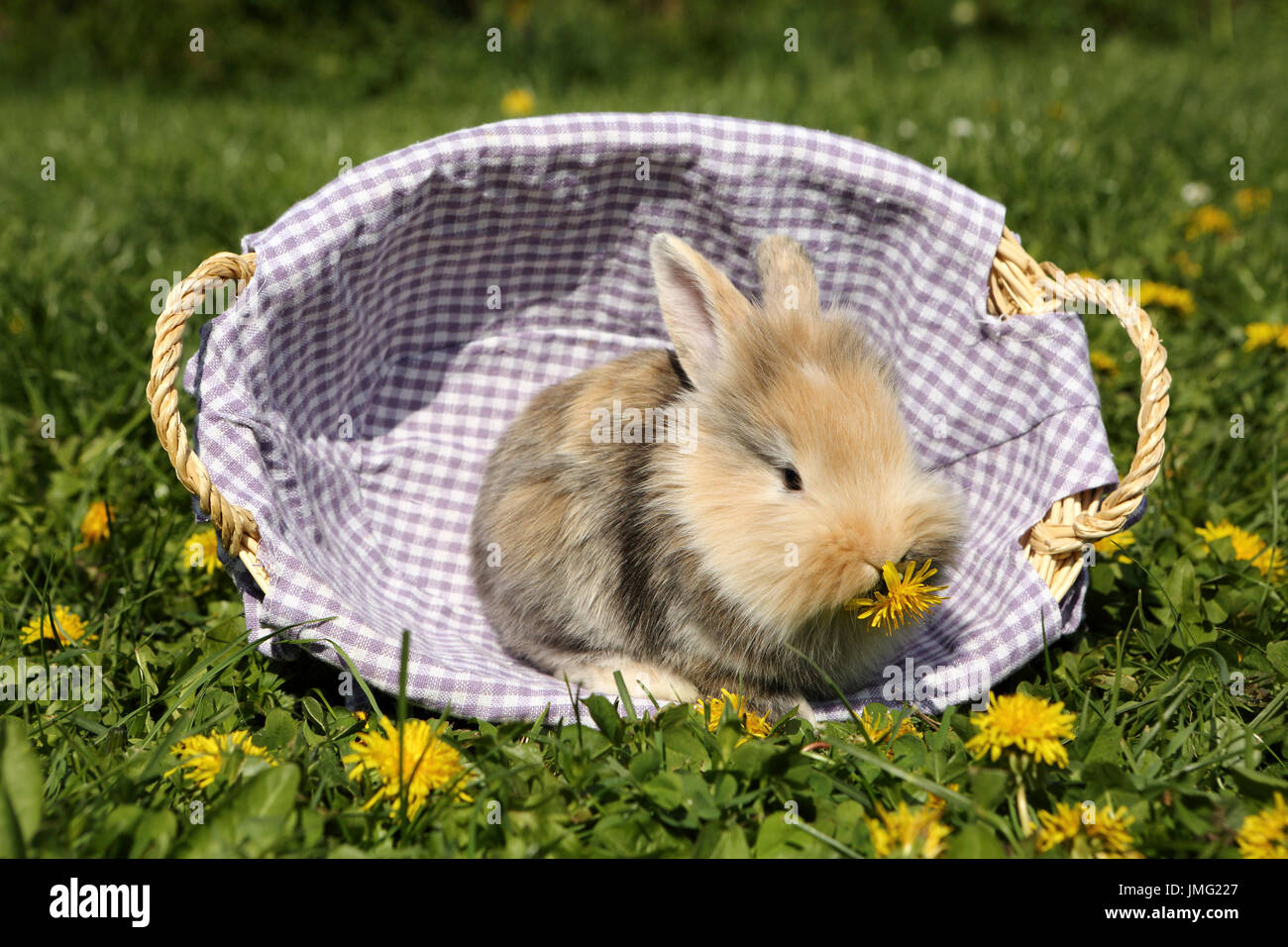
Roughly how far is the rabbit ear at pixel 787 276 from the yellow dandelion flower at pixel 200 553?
157 centimetres

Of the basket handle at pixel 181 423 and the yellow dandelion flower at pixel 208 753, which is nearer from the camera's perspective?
the yellow dandelion flower at pixel 208 753

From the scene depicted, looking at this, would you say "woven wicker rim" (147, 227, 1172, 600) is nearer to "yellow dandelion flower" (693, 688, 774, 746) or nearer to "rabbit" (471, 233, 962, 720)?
"rabbit" (471, 233, 962, 720)

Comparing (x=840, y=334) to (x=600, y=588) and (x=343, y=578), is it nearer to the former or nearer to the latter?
(x=600, y=588)

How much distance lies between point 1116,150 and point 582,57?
3.81 meters

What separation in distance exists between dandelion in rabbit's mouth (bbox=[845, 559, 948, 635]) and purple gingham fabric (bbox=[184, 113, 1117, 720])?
0.38 meters

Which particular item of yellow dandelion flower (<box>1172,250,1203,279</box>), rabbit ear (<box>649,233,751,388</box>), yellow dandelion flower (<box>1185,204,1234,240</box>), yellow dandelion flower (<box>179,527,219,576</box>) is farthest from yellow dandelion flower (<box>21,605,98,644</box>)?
yellow dandelion flower (<box>1185,204,1234,240</box>)

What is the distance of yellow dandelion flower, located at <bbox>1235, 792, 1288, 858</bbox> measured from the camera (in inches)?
66.9

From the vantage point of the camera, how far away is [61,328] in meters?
3.52

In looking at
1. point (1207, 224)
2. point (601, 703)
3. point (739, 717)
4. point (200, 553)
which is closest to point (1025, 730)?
point (739, 717)

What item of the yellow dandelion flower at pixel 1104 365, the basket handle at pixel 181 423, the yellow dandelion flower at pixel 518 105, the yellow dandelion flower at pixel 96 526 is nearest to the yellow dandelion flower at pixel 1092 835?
the basket handle at pixel 181 423

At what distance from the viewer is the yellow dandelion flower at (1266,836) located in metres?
1.70

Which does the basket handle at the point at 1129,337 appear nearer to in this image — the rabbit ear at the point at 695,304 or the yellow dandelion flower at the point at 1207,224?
the rabbit ear at the point at 695,304

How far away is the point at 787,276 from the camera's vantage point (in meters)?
2.62

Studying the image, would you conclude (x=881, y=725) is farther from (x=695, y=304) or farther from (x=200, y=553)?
(x=200, y=553)
